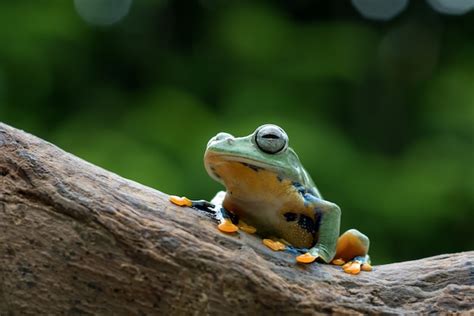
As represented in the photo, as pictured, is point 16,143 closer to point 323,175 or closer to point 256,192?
point 256,192

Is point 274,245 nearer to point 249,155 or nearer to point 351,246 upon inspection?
point 249,155

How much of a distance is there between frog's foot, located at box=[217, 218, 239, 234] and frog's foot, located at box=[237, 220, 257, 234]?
8 centimetres

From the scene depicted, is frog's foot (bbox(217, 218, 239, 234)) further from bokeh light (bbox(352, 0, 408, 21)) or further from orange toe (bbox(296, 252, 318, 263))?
bokeh light (bbox(352, 0, 408, 21))

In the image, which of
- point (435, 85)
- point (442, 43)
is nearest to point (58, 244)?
point (435, 85)

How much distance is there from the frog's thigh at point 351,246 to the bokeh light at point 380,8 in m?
3.89

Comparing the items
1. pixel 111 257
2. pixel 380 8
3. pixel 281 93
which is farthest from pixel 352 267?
pixel 380 8

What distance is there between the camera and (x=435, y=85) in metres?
5.68

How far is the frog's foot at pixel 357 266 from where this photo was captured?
235cm

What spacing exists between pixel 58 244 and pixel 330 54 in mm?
3904

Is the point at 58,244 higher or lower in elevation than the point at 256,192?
lower

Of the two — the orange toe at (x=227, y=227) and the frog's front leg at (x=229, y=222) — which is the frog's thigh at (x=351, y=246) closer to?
the frog's front leg at (x=229, y=222)

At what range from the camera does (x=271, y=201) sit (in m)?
2.41

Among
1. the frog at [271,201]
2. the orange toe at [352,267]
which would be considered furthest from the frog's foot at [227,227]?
the orange toe at [352,267]

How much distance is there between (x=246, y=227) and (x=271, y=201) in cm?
13
